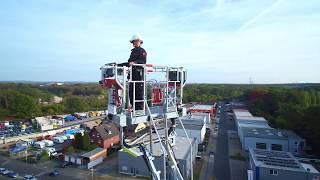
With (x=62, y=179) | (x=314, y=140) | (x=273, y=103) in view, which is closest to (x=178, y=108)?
(x=62, y=179)

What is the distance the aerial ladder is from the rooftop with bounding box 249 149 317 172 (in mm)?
12337

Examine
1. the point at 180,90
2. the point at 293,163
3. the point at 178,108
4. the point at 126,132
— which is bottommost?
the point at 293,163

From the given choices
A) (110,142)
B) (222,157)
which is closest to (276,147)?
(222,157)

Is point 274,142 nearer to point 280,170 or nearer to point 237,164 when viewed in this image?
point 237,164

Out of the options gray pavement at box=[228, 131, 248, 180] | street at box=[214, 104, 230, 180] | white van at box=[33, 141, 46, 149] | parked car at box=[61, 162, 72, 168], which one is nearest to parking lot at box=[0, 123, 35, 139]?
white van at box=[33, 141, 46, 149]

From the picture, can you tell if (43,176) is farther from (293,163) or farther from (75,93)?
(75,93)

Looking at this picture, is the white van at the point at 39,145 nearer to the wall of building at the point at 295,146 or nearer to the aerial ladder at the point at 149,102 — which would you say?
the aerial ladder at the point at 149,102

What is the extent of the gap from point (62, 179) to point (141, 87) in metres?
14.5

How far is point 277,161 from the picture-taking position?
16812 mm

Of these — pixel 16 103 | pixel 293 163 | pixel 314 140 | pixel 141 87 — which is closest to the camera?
pixel 141 87

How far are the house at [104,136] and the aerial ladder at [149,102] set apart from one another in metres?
18.6

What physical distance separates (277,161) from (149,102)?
14180 millimetres

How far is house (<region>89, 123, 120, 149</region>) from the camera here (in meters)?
23.4

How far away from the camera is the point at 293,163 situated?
1652 cm
